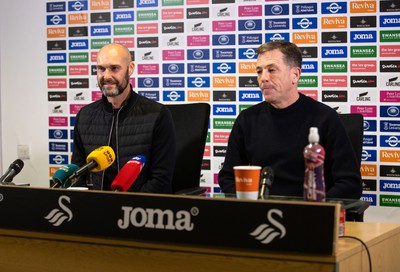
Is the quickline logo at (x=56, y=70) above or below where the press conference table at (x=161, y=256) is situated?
above

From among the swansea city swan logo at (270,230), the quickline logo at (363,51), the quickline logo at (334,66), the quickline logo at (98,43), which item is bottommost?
the swansea city swan logo at (270,230)

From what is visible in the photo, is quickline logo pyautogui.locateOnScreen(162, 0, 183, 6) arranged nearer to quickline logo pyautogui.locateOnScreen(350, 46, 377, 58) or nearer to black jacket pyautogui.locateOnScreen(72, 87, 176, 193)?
quickline logo pyautogui.locateOnScreen(350, 46, 377, 58)

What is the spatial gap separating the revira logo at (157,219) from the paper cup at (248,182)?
0.86 feet

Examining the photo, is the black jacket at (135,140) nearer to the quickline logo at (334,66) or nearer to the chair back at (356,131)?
the chair back at (356,131)

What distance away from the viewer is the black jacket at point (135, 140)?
11.3 ft

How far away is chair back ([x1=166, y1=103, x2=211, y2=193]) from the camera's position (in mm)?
3729

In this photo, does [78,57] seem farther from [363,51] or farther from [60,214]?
[60,214]

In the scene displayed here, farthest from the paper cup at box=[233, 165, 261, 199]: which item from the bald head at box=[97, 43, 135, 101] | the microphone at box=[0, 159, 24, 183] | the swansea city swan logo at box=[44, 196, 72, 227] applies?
the bald head at box=[97, 43, 135, 101]

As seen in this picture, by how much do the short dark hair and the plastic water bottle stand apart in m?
1.44

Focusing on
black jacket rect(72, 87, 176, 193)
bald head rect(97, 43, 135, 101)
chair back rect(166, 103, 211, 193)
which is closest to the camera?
black jacket rect(72, 87, 176, 193)

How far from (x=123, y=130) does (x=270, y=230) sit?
193 centimetres

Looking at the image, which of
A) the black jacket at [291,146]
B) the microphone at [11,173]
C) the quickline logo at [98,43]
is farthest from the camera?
the quickline logo at [98,43]

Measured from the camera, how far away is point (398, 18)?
14.4 feet

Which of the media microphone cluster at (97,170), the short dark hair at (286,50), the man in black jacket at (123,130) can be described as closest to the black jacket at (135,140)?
the man in black jacket at (123,130)
